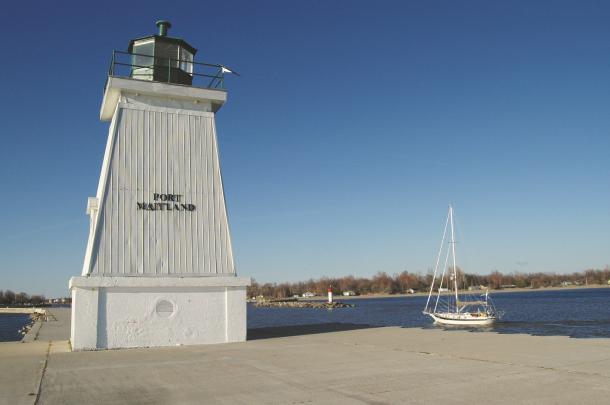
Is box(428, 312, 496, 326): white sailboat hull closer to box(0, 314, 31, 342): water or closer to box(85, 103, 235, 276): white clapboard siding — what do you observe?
box(85, 103, 235, 276): white clapboard siding

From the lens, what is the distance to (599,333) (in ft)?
116

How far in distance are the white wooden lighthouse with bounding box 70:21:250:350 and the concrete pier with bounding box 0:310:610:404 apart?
1146 millimetres

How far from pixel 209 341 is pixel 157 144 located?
262 inches

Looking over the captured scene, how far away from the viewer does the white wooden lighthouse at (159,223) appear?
1602cm

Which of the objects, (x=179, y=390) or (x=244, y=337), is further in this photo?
(x=244, y=337)

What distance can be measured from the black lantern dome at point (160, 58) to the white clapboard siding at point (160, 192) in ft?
4.41

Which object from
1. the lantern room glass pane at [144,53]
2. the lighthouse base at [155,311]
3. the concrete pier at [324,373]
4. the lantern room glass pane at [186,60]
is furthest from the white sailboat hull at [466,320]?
the lantern room glass pane at [144,53]

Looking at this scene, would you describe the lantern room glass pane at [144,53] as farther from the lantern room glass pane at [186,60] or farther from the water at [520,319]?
the water at [520,319]

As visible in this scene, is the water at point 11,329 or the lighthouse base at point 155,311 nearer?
the lighthouse base at point 155,311

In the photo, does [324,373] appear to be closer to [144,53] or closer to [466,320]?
[144,53]

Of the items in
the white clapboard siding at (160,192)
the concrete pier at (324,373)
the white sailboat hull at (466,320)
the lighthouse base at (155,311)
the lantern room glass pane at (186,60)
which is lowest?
the white sailboat hull at (466,320)

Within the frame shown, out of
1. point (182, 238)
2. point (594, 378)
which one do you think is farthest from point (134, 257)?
point (594, 378)

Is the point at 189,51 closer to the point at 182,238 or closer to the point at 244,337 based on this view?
the point at 182,238

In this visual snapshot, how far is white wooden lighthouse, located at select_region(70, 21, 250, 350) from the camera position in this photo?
16.0 metres
